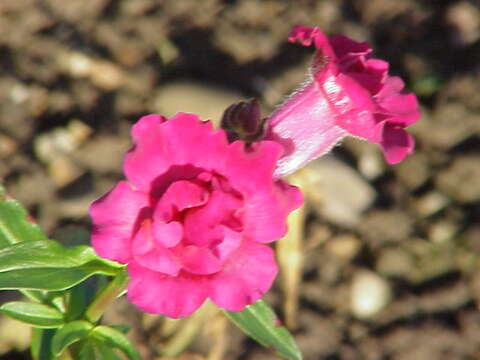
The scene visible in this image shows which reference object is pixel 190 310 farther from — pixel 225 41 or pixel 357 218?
pixel 225 41

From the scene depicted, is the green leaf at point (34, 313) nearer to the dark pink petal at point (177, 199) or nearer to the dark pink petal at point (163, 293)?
the dark pink petal at point (163, 293)

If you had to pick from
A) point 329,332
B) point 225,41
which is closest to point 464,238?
point 329,332

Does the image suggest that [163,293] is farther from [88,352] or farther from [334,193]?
[334,193]

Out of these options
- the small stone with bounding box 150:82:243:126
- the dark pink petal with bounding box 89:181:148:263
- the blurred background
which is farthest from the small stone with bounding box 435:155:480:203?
the dark pink petal with bounding box 89:181:148:263

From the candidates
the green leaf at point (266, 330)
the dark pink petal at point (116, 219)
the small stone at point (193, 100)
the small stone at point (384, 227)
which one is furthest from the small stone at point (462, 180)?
the dark pink petal at point (116, 219)

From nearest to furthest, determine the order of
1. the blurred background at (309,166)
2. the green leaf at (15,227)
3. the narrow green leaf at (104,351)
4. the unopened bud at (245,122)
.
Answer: the unopened bud at (245,122) < the narrow green leaf at (104,351) < the green leaf at (15,227) < the blurred background at (309,166)

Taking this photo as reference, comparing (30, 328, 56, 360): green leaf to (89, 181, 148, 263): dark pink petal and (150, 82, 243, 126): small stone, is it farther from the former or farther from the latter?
(150, 82, 243, 126): small stone
